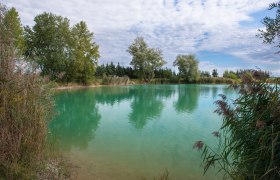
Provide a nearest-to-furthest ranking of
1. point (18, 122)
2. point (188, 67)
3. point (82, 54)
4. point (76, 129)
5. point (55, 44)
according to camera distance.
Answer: point (18, 122)
point (76, 129)
point (55, 44)
point (82, 54)
point (188, 67)

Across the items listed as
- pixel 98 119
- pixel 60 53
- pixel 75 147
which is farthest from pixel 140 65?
pixel 75 147

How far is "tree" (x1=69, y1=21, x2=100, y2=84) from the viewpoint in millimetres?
32594

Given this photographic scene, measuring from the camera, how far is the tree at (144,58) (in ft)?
166

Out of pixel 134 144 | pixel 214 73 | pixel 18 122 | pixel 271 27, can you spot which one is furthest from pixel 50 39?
pixel 214 73

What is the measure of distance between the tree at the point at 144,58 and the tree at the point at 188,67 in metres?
4.30

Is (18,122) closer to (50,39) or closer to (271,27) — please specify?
(271,27)

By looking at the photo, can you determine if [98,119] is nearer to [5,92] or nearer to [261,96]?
[5,92]

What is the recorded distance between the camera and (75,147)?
6.83 meters

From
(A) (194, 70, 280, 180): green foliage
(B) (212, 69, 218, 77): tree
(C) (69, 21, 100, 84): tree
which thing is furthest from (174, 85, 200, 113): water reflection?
(B) (212, 69, 218, 77): tree

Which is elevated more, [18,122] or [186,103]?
[18,122]

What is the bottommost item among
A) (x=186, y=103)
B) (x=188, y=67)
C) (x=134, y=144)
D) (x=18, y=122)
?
(x=134, y=144)

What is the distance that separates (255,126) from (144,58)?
157 feet

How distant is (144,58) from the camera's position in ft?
164

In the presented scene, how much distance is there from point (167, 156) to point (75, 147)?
2.64 m
